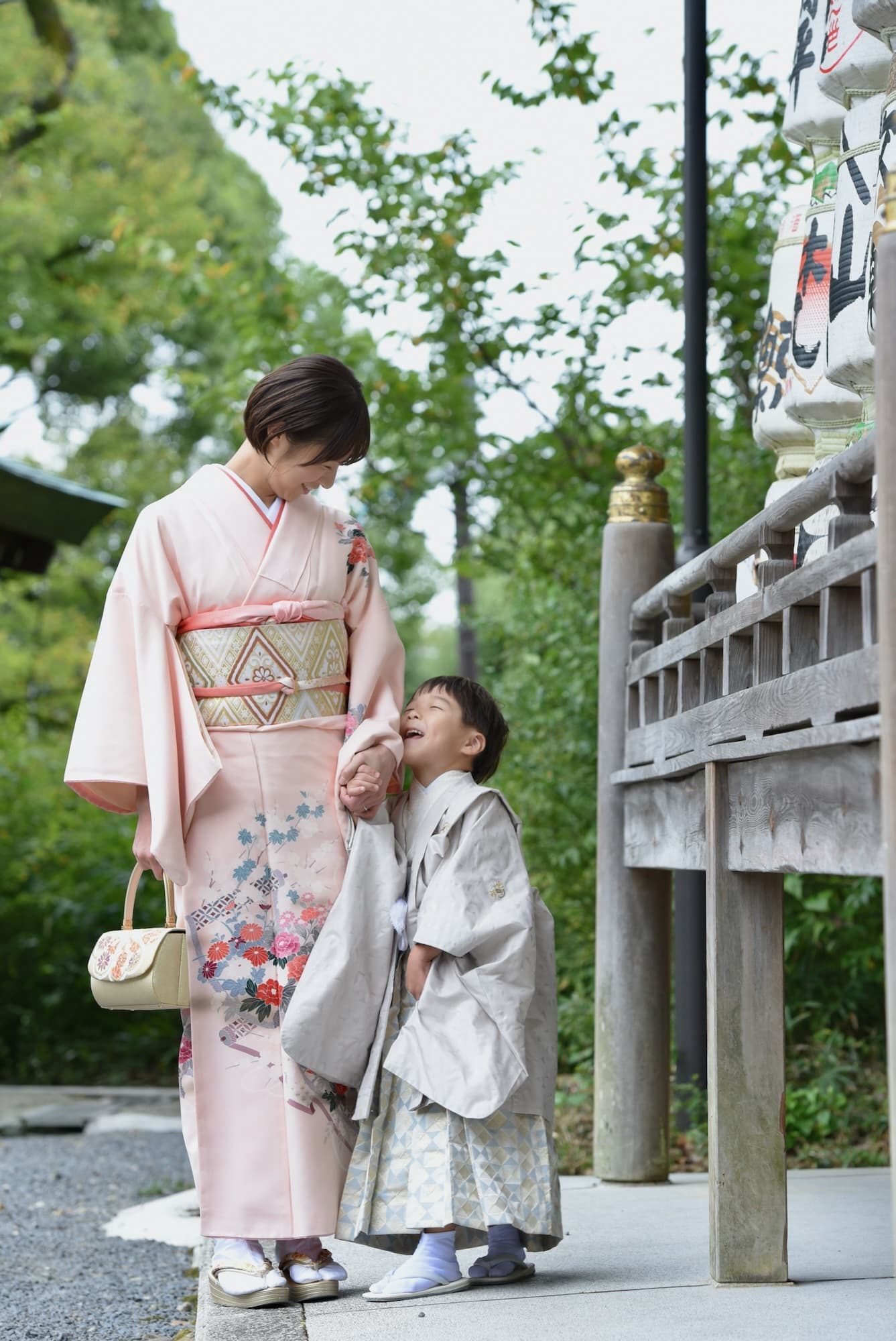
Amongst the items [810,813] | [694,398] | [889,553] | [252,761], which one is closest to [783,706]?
[810,813]

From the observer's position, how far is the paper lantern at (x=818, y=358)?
3.04 meters

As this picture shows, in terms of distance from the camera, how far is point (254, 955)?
8.82 ft

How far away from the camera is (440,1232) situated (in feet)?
8.59

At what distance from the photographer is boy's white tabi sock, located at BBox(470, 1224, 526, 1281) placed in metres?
2.68

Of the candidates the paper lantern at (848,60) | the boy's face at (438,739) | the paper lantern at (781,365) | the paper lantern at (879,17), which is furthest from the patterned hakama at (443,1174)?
the paper lantern at (848,60)

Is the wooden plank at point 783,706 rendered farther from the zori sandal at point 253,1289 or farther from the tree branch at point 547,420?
the tree branch at point 547,420

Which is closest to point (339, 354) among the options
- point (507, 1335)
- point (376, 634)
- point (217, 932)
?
point (376, 634)

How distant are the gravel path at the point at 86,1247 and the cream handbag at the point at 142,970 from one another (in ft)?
2.76

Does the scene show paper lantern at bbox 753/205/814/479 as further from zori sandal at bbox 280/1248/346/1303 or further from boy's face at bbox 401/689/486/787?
zori sandal at bbox 280/1248/346/1303

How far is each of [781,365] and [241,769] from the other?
5.09 ft

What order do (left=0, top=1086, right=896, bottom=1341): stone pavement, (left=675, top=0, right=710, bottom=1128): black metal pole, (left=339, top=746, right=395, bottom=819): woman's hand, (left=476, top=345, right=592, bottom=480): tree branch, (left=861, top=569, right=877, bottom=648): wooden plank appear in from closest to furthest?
(left=861, top=569, right=877, bottom=648): wooden plank → (left=0, top=1086, right=896, bottom=1341): stone pavement → (left=339, top=746, right=395, bottom=819): woman's hand → (left=675, top=0, right=710, bottom=1128): black metal pole → (left=476, top=345, right=592, bottom=480): tree branch

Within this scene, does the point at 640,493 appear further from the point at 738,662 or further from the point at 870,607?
the point at 870,607

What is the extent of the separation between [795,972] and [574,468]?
223 cm

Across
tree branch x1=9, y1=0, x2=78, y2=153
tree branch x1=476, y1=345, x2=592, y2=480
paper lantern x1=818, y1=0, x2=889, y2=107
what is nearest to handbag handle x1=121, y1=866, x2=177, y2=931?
paper lantern x1=818, y1=0, x2=889, y2=107
